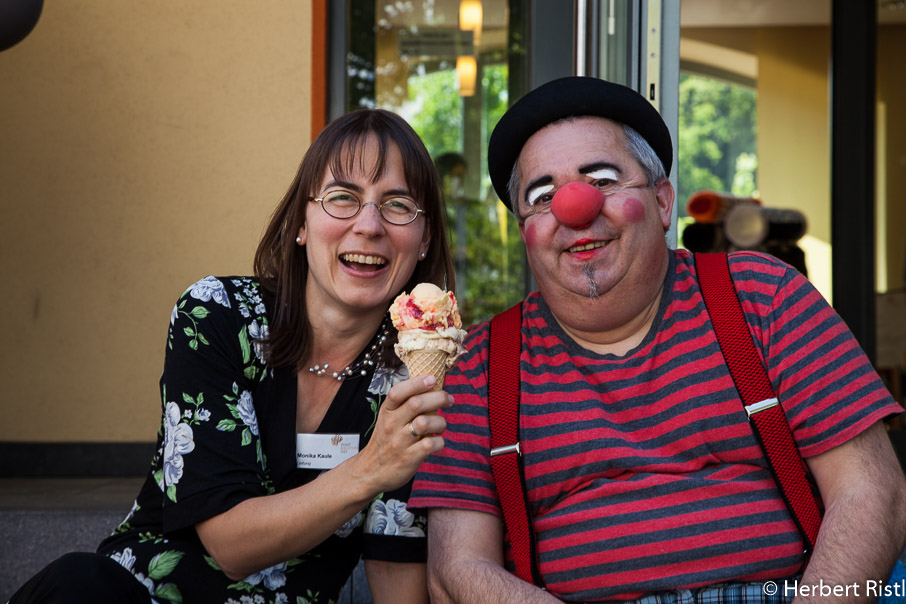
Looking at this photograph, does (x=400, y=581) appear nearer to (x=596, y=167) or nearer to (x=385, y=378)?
(x=385, y=378)

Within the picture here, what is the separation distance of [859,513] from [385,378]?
1.17 m

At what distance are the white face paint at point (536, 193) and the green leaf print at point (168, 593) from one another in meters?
1.30

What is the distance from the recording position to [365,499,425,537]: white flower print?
2.24 metres

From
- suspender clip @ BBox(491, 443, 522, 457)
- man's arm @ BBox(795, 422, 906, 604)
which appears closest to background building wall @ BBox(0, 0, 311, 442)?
suspender clip @ BBox(491, 443, 522, 457)

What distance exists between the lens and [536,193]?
229 cm

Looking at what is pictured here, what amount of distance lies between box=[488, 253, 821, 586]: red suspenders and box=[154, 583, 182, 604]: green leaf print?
814 mm

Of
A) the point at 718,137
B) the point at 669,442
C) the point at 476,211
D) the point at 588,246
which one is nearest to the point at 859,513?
the point at 669,442

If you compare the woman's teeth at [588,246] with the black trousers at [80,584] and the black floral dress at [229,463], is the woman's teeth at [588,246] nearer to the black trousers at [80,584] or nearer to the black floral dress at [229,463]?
the black floral dress at [229,463]

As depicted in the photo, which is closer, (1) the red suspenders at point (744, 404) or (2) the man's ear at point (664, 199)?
(1) the red suspenders at point (744, 404)

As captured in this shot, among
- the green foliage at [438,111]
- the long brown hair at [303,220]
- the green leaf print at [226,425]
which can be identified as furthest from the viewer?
the green foliage at [438,111]

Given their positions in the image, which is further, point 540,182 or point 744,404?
point 540,182

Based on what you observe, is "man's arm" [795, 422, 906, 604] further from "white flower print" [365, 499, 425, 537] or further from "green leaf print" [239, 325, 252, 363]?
"green leaf print" [239, 325, 252, 363]

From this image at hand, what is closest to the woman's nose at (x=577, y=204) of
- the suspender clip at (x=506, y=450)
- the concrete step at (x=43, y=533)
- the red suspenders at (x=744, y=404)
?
the red suspenders at (x=744, y=404)

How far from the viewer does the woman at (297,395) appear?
2.01 m
